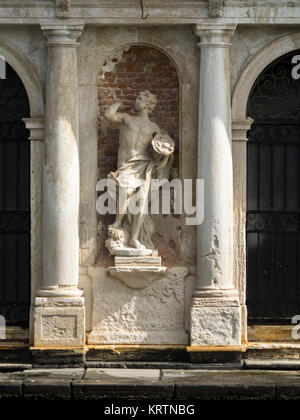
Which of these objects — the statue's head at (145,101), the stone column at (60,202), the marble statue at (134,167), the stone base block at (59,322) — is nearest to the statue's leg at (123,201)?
the marble statue at (134,167)

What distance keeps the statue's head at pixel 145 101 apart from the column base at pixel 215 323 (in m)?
2.38

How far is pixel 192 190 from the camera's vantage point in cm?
1317

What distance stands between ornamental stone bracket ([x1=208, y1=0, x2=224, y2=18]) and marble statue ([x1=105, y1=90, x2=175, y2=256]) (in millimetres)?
1212

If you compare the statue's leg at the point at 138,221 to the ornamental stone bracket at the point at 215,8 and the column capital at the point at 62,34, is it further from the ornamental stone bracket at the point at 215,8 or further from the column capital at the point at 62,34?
the ornamental stone bracket at the point at 215,8

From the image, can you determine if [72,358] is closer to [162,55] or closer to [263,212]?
[263,212]

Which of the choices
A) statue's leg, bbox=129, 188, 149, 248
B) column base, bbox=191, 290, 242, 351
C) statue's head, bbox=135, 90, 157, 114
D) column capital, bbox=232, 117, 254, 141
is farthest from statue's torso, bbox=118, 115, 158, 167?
column base, bbox=191, 290, 242, 351

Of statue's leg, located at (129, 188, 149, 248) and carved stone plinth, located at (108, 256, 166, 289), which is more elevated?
statue's leg, located at (129, 188, 149, 248)

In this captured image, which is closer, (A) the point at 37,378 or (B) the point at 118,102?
(A) the point at 37,378

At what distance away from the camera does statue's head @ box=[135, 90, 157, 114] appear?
43.0 ft

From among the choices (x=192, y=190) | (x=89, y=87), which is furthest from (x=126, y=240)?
(x=89, y=87)

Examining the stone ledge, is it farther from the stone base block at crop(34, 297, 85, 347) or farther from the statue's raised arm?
the statue's raised arm

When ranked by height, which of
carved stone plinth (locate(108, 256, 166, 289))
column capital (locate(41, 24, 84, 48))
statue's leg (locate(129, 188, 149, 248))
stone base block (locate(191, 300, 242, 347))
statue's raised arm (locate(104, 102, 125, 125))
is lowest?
stone base block (locate(191, 300, 242, 347))

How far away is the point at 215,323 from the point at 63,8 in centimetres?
410
